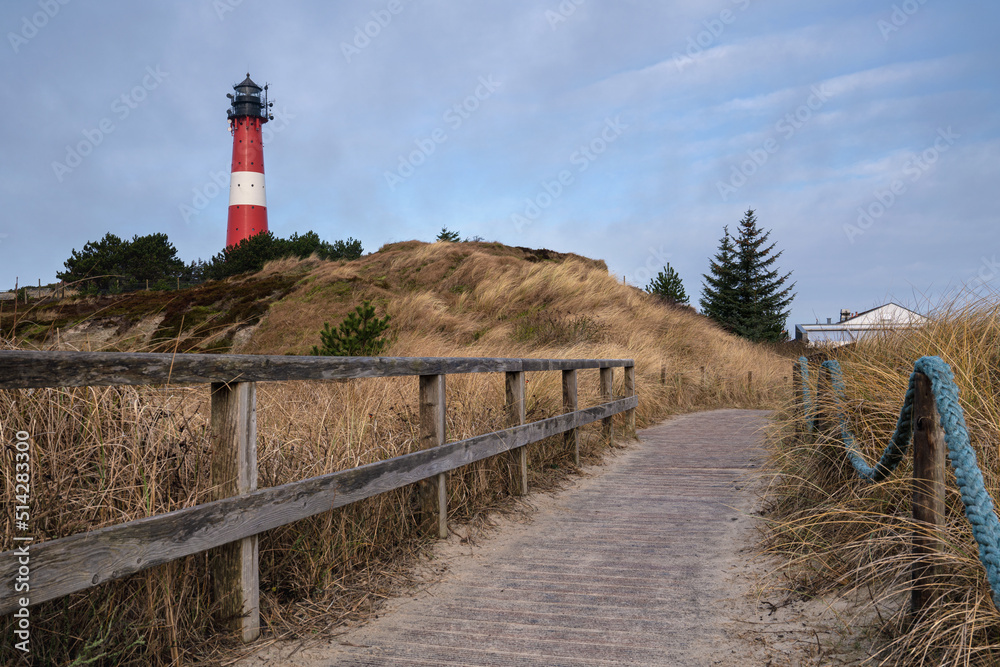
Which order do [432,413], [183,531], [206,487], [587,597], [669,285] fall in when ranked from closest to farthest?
1. [183,531]
2. [206,487]
3. [587,597]
4. [432,413]
5. [669,285]

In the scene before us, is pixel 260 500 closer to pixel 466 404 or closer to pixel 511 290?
pixel 466 404

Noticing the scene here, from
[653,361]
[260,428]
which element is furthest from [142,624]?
[653,361]

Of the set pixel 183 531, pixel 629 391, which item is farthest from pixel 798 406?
pixel 183 531

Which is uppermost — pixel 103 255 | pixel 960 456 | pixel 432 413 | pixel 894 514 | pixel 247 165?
pixel 247 165

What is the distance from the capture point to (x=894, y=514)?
3545 mm

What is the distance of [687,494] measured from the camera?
6.90 m

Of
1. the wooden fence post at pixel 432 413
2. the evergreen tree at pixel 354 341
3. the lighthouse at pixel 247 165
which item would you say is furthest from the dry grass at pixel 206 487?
the lighthouse at pixel 247 165

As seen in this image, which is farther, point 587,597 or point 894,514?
point 587,597

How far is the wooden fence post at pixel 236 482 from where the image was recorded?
3.11 meters

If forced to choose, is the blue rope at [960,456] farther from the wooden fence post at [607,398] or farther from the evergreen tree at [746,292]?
the evergreen tree at [746,292]

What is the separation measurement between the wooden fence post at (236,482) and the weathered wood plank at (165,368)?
0.35ft

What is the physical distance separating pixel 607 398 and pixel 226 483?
737 centimetres

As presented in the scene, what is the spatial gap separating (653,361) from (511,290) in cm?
883

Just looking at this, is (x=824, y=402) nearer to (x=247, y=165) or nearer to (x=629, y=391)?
(x=629, y=391)
